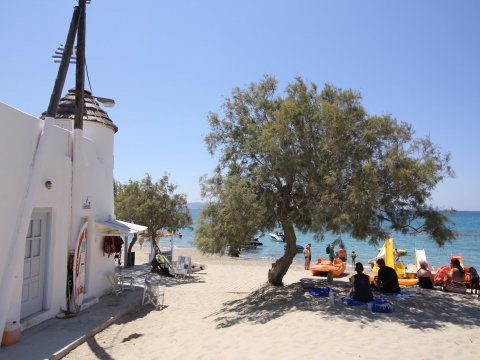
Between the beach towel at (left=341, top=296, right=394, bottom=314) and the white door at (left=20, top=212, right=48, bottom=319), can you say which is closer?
the white door at (left=20, top=212, right=48, bottom=319)

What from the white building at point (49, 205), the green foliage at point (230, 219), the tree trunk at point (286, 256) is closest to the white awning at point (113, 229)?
the white building at point (49, 205)

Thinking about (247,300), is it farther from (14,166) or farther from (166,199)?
(166,199)

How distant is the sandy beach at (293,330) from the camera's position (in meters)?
6.22

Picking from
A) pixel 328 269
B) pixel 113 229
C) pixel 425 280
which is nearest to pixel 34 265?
pixel 113 229

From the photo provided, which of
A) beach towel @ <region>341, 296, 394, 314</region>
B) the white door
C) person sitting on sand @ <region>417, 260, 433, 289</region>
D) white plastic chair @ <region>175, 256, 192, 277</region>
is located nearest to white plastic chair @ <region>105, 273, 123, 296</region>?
the white door

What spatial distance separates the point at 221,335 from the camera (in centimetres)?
758

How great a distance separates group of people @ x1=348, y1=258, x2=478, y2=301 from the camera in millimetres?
9094

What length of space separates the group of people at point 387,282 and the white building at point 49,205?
6408 millimetres

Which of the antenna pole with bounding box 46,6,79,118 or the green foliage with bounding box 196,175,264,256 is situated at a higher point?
the antenna pole with bounding box 46,6,79,118

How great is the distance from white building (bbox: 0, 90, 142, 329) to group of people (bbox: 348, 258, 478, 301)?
21.0 ft

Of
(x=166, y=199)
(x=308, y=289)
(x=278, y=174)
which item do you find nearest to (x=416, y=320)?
(x=308, y=289)

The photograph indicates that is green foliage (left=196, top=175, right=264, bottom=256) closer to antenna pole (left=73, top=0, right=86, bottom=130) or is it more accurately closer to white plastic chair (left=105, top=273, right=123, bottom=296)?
white plastic chair (left=105, top=273, right=123, bottom=296)

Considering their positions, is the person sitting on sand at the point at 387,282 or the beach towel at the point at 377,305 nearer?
the beach towel at the point at 377,305

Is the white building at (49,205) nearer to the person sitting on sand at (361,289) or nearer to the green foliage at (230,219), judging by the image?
the green foliage at (230,219)
